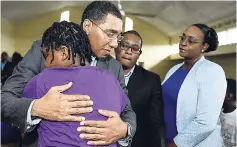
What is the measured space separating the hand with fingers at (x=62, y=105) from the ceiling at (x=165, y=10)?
226 inches

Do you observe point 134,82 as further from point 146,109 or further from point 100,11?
point 100,11

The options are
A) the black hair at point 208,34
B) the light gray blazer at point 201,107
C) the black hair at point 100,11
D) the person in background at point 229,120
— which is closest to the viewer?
the black hair at point 100,11

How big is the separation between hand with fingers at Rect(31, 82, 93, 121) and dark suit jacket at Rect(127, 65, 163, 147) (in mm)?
811

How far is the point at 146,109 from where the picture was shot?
5.88ft

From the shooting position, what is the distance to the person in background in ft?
8.50

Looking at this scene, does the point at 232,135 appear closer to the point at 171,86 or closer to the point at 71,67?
the point at 171,86

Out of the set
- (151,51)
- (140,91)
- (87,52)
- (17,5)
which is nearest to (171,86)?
(140,91)

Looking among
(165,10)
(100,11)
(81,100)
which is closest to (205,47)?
(100,11)

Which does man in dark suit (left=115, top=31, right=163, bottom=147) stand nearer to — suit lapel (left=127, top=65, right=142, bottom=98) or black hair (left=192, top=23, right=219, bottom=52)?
suit lapel (left=127, top=65, right=142, bottom=98)

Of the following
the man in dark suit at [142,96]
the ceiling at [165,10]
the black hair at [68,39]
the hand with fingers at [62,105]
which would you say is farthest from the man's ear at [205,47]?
the ceiling at [165,10]

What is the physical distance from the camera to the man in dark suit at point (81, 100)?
0.97 metres

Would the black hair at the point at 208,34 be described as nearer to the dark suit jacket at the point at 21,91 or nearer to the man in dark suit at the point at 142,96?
the man in dark suit at the point at 142,96

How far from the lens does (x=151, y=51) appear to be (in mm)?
11281

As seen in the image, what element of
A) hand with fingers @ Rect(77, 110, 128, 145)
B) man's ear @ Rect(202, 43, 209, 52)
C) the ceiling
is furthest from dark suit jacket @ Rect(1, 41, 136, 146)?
the ceiling
